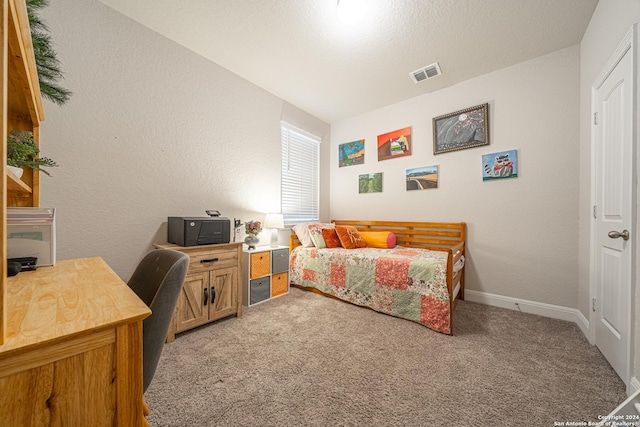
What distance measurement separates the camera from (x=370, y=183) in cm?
362

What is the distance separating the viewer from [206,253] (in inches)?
80.8

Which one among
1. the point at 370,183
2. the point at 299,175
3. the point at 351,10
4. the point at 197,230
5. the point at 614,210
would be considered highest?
the point at 351,10

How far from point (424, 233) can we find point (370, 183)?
1.09 m

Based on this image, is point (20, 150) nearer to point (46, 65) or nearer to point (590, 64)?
point (46, 65)

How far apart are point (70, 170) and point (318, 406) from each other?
7.62 ft

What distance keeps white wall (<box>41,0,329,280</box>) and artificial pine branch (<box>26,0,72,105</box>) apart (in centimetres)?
4

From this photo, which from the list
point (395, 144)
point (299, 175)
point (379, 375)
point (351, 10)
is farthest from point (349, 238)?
point (351, 10)

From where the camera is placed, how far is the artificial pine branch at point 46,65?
1339 mm

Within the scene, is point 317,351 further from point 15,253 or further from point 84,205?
point 84,205

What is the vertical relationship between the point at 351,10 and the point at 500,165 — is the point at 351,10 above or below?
above

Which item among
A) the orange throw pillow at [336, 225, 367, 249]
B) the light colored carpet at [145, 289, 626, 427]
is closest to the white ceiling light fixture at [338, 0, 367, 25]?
the orange throw pillow at [336, 225, 367, 249]

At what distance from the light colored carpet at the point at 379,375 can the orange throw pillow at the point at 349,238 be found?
106 cm

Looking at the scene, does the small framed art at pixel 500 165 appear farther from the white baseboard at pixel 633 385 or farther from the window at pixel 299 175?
the window at pixel 299 175

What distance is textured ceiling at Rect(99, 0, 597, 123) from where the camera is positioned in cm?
184
